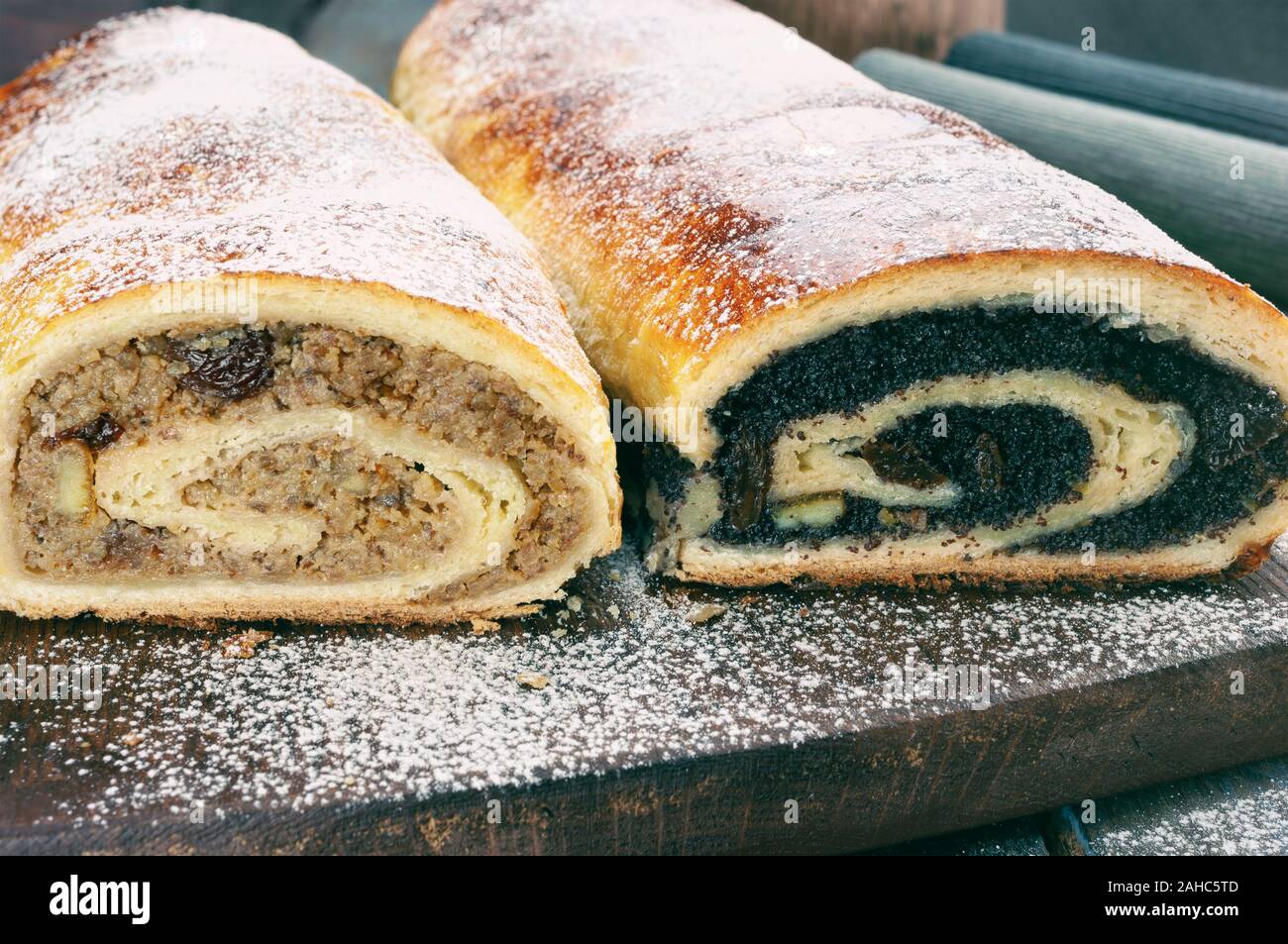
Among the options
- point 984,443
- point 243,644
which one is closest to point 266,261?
point 243,644

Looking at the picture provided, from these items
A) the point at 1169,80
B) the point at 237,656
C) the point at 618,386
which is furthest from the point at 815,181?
the point at 1169,80

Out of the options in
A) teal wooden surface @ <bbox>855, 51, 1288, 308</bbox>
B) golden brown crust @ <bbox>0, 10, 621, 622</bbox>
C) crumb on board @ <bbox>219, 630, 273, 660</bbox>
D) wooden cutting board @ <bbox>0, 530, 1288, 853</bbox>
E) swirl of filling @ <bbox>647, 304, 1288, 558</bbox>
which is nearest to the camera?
wooden cutting board @ <bbox>0, 530, 1288, 853</bbox>

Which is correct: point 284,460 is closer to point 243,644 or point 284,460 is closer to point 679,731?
point 243,644

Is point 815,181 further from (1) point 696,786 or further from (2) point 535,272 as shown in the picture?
(1) point 696,786

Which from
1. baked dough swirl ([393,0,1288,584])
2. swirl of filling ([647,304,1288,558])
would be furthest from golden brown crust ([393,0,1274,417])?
swirl of filling ([647,304,1288,558])

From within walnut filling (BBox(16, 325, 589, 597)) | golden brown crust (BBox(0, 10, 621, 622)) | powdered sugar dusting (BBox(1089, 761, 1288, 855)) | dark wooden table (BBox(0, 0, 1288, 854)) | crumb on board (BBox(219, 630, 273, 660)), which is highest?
golden brown crust (BBox(0, 10, 621, 622))

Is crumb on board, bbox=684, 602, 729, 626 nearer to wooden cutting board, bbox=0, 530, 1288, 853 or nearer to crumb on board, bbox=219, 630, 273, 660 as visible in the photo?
wooden cutting board, bbox=0, 530, 1288, 853

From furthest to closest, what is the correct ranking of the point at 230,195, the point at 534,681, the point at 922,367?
1. the point at 230,195
2. the point at 922,367
3. the point at 534,681
